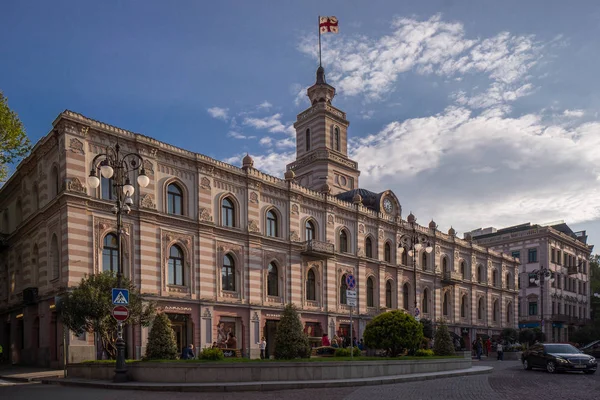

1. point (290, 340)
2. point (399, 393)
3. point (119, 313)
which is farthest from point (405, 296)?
point (119, 313)

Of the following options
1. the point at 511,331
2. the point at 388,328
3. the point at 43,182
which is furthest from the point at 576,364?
the point at 511,331

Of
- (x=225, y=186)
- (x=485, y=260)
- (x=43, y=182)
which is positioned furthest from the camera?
(x=485, y=260)

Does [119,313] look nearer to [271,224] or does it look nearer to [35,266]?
[35,266]

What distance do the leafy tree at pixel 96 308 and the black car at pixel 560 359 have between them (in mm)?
17540

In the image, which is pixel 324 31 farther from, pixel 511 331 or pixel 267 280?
pixel 511 331

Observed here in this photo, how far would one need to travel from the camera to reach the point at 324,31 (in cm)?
4847

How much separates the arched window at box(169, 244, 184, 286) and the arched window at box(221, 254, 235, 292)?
293cm

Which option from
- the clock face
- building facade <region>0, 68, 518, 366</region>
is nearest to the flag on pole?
building facade <region>0, 68, 518, 366</region>

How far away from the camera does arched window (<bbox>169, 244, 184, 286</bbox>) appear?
32344 mm

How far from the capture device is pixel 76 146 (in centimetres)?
2861

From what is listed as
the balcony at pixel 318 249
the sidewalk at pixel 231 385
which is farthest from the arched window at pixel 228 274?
the sidewalk at pixel 231 385

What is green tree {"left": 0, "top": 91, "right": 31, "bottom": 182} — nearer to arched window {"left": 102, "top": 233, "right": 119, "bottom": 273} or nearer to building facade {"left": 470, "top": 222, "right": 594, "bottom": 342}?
arched window {"left": 102, "top": 233, "right": 119, "bottom": 273}

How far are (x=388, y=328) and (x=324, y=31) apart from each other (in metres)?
31.7

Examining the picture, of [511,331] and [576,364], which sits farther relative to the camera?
[511,331]
